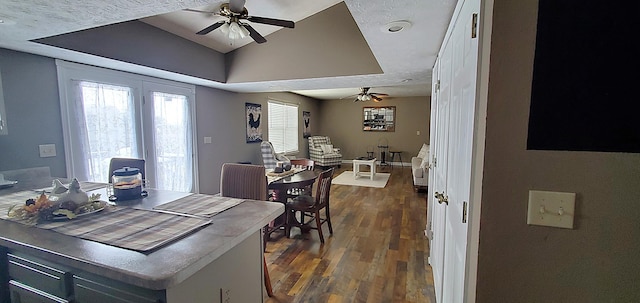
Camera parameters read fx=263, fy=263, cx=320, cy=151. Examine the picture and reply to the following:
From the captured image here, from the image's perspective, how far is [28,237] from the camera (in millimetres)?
1065

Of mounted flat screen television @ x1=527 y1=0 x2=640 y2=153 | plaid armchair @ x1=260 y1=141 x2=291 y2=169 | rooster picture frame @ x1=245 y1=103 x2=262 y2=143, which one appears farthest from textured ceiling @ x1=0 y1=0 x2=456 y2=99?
plaid armchair @ x1=260 y1=141 x2=291 y2=169

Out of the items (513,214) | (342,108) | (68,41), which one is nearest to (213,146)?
(68,41)

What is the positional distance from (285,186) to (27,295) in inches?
76.1

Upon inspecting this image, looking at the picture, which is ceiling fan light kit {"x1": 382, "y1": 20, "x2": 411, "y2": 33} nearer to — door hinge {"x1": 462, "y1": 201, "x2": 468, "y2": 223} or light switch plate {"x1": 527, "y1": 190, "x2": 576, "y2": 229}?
door hinge {"x1": 462, "y1": 201, "x2": 468, "y2": 223}

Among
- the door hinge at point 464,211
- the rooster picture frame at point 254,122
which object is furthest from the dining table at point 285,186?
the rooster picture frame at point 254,122

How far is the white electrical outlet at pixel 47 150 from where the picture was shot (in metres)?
2.59

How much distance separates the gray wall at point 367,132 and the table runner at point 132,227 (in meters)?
7.88

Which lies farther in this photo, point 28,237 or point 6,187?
point 6,187

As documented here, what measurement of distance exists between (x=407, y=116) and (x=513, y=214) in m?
8.13

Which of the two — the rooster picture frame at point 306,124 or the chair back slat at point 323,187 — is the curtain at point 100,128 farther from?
the rooster picture frame at point 306,124

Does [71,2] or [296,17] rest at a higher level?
[296,17]

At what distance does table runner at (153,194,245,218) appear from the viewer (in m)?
1.37

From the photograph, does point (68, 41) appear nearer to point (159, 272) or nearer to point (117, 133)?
point (117, 133)

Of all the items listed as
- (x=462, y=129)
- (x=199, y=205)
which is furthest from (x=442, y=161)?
(x=199, y=205)
